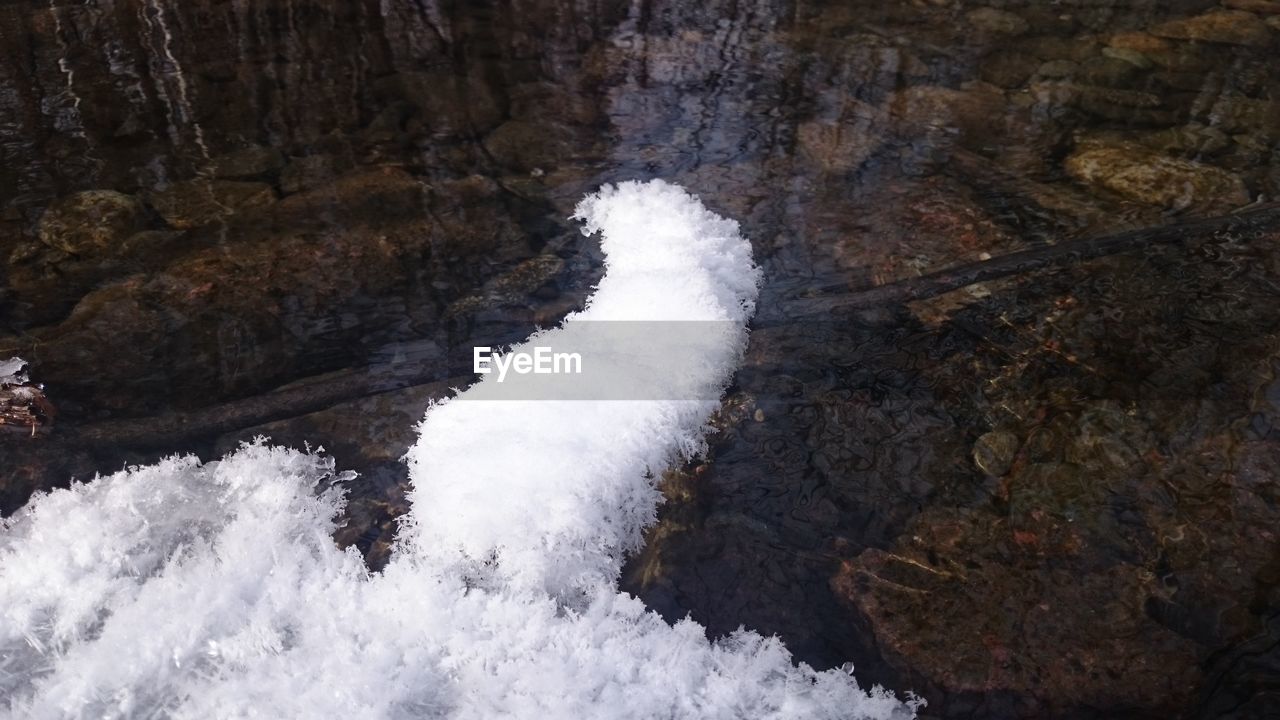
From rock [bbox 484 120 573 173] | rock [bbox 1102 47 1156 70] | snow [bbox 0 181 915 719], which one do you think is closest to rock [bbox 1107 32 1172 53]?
rock [bbox 1102 47 1156 70]

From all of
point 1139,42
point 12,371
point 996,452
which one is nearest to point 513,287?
point 12,371

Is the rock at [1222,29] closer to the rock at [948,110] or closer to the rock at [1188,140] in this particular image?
the rock at [1188,140]

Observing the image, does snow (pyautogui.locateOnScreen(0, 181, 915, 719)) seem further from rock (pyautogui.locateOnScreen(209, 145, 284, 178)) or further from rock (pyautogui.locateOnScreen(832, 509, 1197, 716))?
rock (pyautogui.locateOnScreen(209, 145, 284, 178))

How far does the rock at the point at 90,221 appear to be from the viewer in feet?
16.2

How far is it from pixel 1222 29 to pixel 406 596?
9601 millimetres

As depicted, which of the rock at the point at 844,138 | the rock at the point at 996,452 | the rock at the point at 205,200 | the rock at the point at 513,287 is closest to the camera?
the rock at the point at 996,452

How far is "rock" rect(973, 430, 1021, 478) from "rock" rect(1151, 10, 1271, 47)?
669 cm

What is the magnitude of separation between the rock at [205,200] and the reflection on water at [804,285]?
0.04m

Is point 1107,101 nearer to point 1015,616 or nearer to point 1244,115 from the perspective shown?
point 1244,115

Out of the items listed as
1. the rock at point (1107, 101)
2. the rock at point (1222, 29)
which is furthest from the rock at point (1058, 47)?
the rock at point (1222, 29)

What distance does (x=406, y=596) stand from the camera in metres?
2.99

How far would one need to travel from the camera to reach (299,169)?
581 centimetres

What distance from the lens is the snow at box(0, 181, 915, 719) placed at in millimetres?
2691

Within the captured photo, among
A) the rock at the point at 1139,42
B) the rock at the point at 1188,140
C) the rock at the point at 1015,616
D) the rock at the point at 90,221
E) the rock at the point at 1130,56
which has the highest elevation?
the rock at the point at 1139,42
